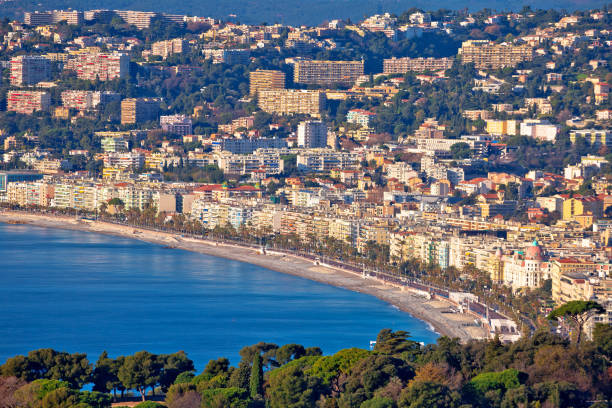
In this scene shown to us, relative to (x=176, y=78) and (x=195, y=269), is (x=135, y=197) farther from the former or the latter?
(x=176, y=78)

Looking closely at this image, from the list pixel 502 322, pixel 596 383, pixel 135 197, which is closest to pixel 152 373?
pixel 596 383

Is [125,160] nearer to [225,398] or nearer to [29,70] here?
[29,70]

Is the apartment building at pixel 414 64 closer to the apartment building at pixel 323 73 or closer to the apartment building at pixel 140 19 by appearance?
the apartment building at pixel 323 73

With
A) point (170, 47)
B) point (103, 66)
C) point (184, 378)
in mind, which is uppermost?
point (170, 47)

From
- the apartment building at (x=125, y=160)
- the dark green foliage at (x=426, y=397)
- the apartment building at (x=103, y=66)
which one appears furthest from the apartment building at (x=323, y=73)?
the dark green foliage at (x=426, y=397)

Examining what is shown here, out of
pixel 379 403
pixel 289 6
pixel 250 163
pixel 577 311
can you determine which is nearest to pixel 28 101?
pixel 250 163

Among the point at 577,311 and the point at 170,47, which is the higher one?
the point at 170,47

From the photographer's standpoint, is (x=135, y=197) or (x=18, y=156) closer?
(x=135, y=197)
